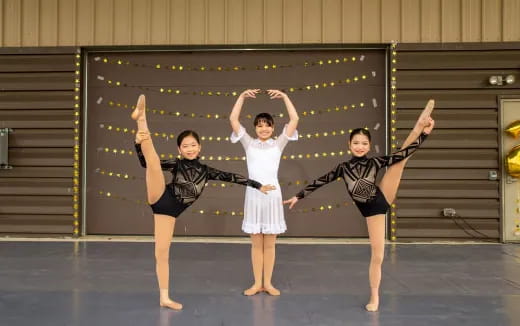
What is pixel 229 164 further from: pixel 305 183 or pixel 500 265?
pixel 500 265

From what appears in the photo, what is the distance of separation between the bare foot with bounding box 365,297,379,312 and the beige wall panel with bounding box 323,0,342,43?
3.77 meters

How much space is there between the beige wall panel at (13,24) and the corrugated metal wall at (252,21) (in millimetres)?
12

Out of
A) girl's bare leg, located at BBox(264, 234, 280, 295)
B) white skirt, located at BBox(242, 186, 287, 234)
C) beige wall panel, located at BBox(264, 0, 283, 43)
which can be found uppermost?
beige wall panel, located at BBox(264, 0, 283, 43)

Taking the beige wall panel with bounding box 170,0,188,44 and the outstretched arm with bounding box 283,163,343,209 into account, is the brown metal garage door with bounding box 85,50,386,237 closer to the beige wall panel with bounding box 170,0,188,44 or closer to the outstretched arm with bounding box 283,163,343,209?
the beige wall panel with bounding box 170,0,188,44

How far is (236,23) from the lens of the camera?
5.59 metres

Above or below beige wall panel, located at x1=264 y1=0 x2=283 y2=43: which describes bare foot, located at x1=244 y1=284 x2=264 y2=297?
below

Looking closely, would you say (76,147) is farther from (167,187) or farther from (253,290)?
(253,290)

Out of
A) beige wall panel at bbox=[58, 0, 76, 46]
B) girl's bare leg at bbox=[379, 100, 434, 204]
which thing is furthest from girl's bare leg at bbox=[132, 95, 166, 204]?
beige wall panel at bbox=[58, 0, 76, 46]

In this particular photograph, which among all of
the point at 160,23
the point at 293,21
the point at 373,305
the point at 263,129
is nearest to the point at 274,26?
the point at 293,21

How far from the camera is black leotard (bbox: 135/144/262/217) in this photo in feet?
9.05

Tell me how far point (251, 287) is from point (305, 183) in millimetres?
2682

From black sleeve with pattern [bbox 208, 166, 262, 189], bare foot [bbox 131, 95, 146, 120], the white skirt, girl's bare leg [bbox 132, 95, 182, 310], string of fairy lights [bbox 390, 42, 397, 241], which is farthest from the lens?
string of fairy lights [bbox 390, 42, 397, 241]

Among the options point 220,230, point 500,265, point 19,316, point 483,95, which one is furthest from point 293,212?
point 19,316

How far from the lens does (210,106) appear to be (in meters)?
5.74
